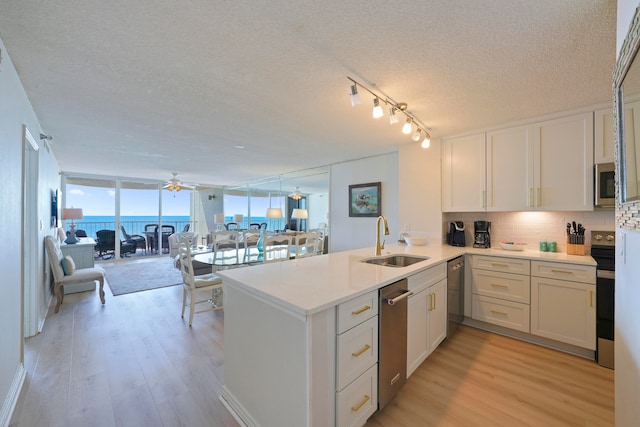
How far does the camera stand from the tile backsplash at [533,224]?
272 centimetres

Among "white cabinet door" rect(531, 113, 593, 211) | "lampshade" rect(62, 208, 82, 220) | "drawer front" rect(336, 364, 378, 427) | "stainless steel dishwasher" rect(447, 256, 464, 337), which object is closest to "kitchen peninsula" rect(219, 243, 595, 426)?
"drawer front" rect(336, 364, 378, 427)

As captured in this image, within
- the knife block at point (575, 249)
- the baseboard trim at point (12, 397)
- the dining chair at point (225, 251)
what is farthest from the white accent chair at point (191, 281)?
the knife block at point (575, 249)

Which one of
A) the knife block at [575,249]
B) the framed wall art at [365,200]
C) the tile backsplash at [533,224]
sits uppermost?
the framed wall art at [365,200]

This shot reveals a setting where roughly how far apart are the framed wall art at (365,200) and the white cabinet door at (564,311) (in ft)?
8.18

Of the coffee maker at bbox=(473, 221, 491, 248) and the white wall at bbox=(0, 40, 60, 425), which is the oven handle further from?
the white wall at bbox=(0, 40, 60, 425)

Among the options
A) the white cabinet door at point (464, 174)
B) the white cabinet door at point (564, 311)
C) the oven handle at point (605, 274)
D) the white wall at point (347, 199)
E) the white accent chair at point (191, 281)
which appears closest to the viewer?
the oven handle at point (605, 274)

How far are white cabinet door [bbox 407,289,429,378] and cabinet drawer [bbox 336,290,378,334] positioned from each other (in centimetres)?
49

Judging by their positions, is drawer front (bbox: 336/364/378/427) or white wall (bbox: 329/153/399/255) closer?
drawer front (bbox: 336/364/378/427)

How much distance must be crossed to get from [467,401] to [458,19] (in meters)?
2.43

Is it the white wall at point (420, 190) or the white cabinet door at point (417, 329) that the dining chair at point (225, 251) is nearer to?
the white cabinet door at point (417, 329)

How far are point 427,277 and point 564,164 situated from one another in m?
1.97

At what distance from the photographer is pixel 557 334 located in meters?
2.46

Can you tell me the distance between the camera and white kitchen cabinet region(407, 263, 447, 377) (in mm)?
1945

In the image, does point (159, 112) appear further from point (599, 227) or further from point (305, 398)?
point (599, 227)
